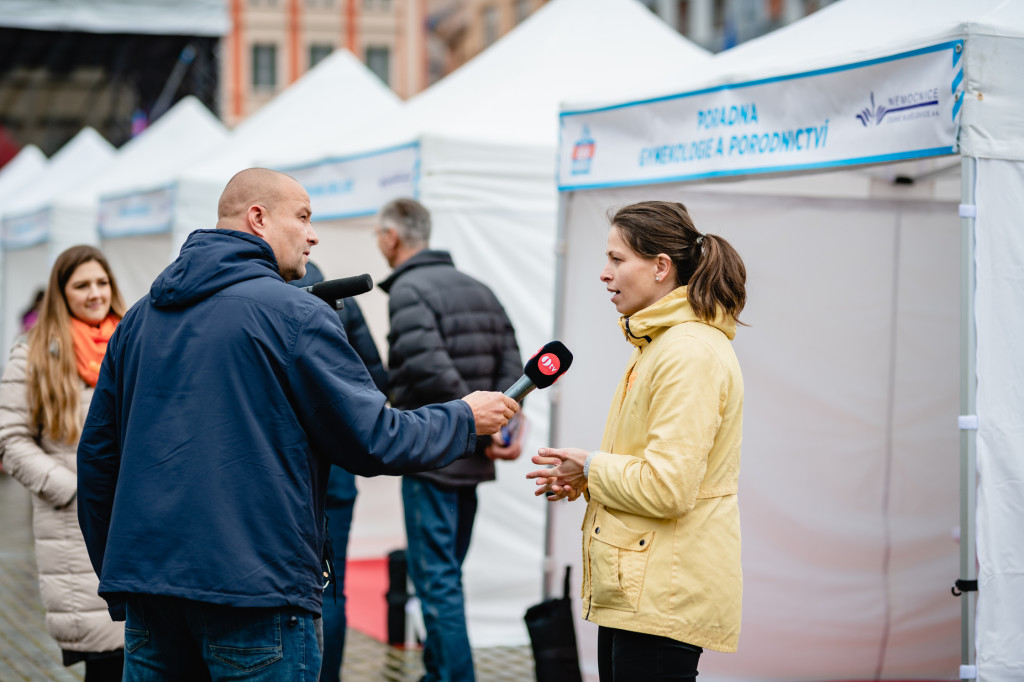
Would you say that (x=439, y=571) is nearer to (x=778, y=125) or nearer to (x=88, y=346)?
(x=88, y=346)

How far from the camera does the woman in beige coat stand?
4297 millimetres

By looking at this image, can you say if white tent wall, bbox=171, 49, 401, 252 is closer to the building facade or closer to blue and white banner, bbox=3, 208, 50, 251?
blue and white banner, bbox=3, 208, 50, 251

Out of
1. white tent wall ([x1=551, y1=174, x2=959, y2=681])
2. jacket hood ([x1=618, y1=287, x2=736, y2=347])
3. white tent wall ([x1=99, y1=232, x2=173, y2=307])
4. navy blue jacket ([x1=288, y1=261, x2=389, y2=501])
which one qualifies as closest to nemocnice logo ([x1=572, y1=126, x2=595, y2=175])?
white tent wall ([x1=551, y1=174, x2=959, y2=681])

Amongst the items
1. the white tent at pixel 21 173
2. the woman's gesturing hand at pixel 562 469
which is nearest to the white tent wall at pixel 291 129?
the woman's gesturing hand at pixel 562 469

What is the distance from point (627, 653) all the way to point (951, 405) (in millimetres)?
3087

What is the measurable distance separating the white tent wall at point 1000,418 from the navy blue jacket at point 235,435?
182 centimetres

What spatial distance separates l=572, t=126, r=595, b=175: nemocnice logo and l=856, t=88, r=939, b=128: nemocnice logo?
4.74 feet

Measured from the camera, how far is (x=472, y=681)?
5.03 metres

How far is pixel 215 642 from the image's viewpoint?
2635 mm

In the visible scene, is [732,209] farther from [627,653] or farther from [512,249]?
[627,653]

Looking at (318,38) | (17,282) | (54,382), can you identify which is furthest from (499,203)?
(318,38)

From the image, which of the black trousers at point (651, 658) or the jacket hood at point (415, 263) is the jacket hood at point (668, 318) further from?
the jacket hood at point (415, 263)

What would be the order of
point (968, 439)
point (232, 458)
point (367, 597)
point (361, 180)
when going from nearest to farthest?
point (232, 458) → point (968, 439) → point (361, 180) → point (367, 597)

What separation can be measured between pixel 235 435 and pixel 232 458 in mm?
48
